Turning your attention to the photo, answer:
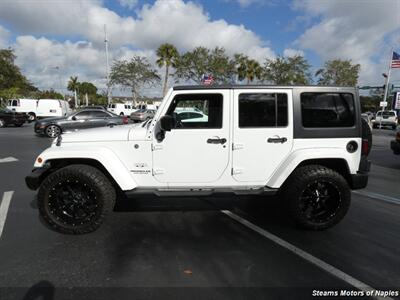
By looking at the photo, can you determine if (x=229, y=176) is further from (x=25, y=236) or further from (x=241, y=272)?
(x=25, y=236)

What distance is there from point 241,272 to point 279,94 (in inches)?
90.5

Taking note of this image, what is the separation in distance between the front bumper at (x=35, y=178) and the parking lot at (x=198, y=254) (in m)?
0.65

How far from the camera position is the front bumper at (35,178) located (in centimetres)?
389

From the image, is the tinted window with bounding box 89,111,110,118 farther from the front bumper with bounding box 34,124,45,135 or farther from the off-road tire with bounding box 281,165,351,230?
the off-road tire with bounding box 281,165,351,230

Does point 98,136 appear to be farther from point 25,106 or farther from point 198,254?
point 25,106

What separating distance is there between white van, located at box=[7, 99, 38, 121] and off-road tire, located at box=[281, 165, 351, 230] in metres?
32.3

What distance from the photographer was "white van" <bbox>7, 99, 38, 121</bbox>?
30.9 m

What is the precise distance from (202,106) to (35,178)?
94.4 inches

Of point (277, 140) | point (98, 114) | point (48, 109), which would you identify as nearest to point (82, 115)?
point (98, 114)

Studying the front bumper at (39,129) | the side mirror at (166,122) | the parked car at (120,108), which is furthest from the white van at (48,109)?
the side mirror at (166,122)

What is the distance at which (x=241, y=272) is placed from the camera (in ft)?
10.2

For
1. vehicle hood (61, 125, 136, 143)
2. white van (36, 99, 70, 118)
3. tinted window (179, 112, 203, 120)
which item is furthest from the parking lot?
white van (36, 99, 70, 118)

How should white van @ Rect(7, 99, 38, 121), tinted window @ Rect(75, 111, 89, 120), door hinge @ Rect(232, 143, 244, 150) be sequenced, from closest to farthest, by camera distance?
door hinge @ Rect(232, 143, 244, 150)
tinted window @ Rect(75, 111, 89, 120)
white van @ Rect(7, 99, 38, 121)

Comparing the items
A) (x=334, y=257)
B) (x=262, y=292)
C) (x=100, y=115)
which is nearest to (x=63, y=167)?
(x=262, y=292)
